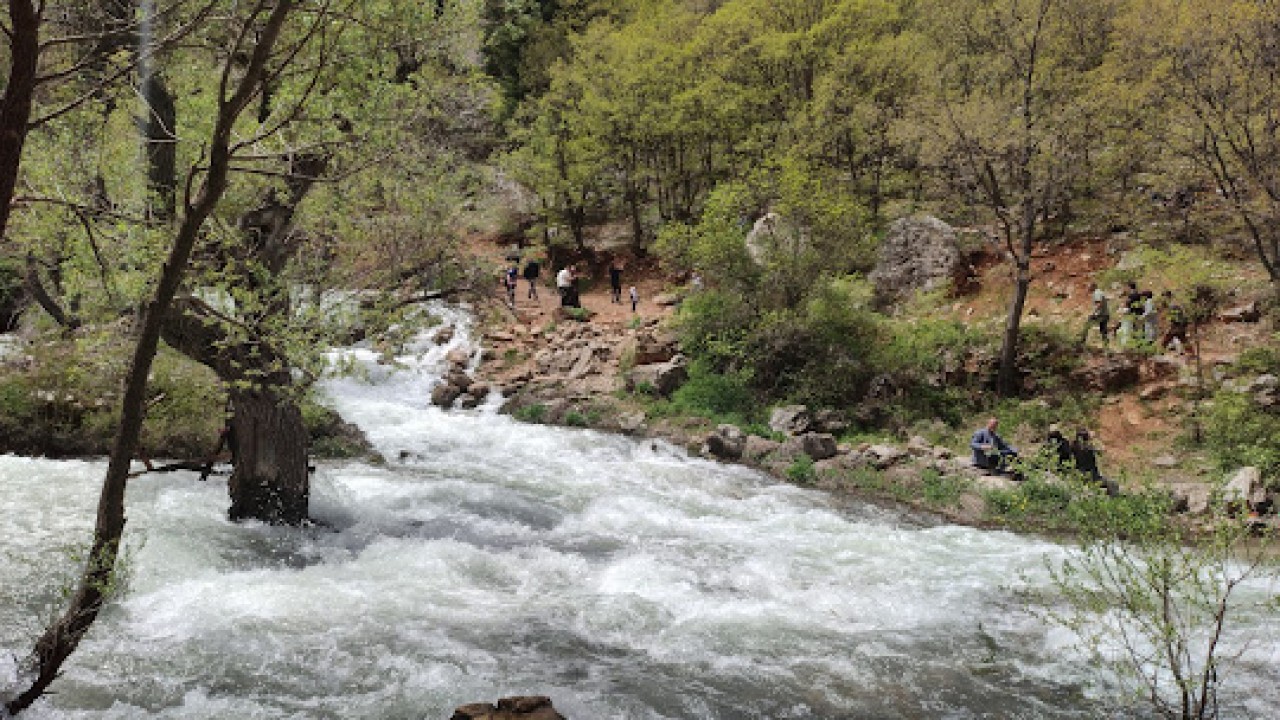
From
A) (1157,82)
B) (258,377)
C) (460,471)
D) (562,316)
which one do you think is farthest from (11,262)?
(1157,82)

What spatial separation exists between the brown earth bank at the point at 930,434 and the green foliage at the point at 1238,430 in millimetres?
379

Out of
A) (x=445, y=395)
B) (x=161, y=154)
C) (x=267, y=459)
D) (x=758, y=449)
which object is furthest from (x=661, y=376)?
(x=161, y=154)

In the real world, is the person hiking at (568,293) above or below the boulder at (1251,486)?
above

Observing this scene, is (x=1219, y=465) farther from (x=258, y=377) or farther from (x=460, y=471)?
(x=258, y=377)

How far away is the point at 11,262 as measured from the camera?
10812 mm

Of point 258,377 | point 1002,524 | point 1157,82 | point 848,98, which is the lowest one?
point 1002,524

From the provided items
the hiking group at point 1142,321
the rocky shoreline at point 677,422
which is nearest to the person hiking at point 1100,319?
the hiking group at point 1142,321

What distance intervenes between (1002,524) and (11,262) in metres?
15.3

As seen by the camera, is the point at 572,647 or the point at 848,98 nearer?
the point at 572,647

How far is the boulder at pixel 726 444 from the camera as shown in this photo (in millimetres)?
17031

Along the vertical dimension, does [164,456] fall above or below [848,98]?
below

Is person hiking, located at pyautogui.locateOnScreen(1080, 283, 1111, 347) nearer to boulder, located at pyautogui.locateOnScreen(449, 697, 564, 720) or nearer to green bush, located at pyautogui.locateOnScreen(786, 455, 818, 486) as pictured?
green bush, located at pyautogui.locateOnScreen(786, 455, 818, 486)

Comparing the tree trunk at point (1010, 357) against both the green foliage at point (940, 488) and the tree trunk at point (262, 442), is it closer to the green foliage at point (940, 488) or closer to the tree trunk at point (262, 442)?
the green foliage at point (940, 488)

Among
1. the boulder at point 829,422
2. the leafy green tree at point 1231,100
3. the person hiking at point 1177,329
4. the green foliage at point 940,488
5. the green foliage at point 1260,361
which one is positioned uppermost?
the leafy green tree at point 1231,100
